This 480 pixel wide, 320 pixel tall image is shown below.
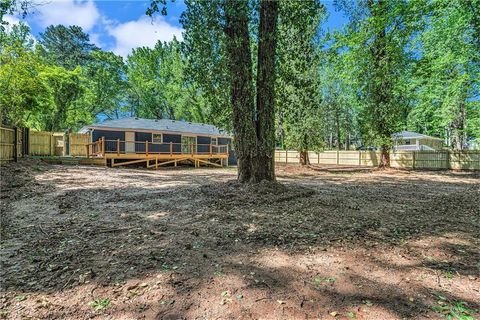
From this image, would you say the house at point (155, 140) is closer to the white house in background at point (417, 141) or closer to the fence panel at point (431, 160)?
the fence panel at point (431, 160)

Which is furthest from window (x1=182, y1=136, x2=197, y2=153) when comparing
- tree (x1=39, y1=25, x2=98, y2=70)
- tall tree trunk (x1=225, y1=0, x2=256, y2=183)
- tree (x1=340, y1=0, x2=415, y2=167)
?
tree (x1=39, y1=25, x2=98, y2=70)

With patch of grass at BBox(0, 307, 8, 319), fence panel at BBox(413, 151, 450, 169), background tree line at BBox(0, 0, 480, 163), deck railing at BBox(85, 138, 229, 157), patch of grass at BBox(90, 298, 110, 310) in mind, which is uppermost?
background tree line at BBox(0, 0, 480, 163)

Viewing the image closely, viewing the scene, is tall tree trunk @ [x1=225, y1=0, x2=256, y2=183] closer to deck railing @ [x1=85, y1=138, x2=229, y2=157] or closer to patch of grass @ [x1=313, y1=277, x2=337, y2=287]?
patch of grass @ [x1=313, y1=277, x2=337, y2=287]

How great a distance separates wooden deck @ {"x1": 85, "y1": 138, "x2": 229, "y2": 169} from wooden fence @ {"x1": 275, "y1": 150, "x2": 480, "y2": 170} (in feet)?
25.6

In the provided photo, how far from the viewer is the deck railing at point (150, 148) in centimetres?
1639

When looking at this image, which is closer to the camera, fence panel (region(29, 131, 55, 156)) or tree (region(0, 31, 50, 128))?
tree (region(0, 31, 50, 128))

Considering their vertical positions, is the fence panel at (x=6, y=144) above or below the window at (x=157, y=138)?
below

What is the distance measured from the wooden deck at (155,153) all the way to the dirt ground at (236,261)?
36.0 ft

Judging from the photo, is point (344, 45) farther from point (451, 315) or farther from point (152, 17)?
point (451, 315)

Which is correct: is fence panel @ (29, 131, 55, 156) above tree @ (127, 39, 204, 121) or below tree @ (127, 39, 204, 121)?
below

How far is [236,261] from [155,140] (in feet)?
56.0

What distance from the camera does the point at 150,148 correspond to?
1817 cm

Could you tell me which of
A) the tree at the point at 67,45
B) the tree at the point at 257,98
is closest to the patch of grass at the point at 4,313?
the tree at the point at 257,98

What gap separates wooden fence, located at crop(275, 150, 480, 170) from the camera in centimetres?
1596
